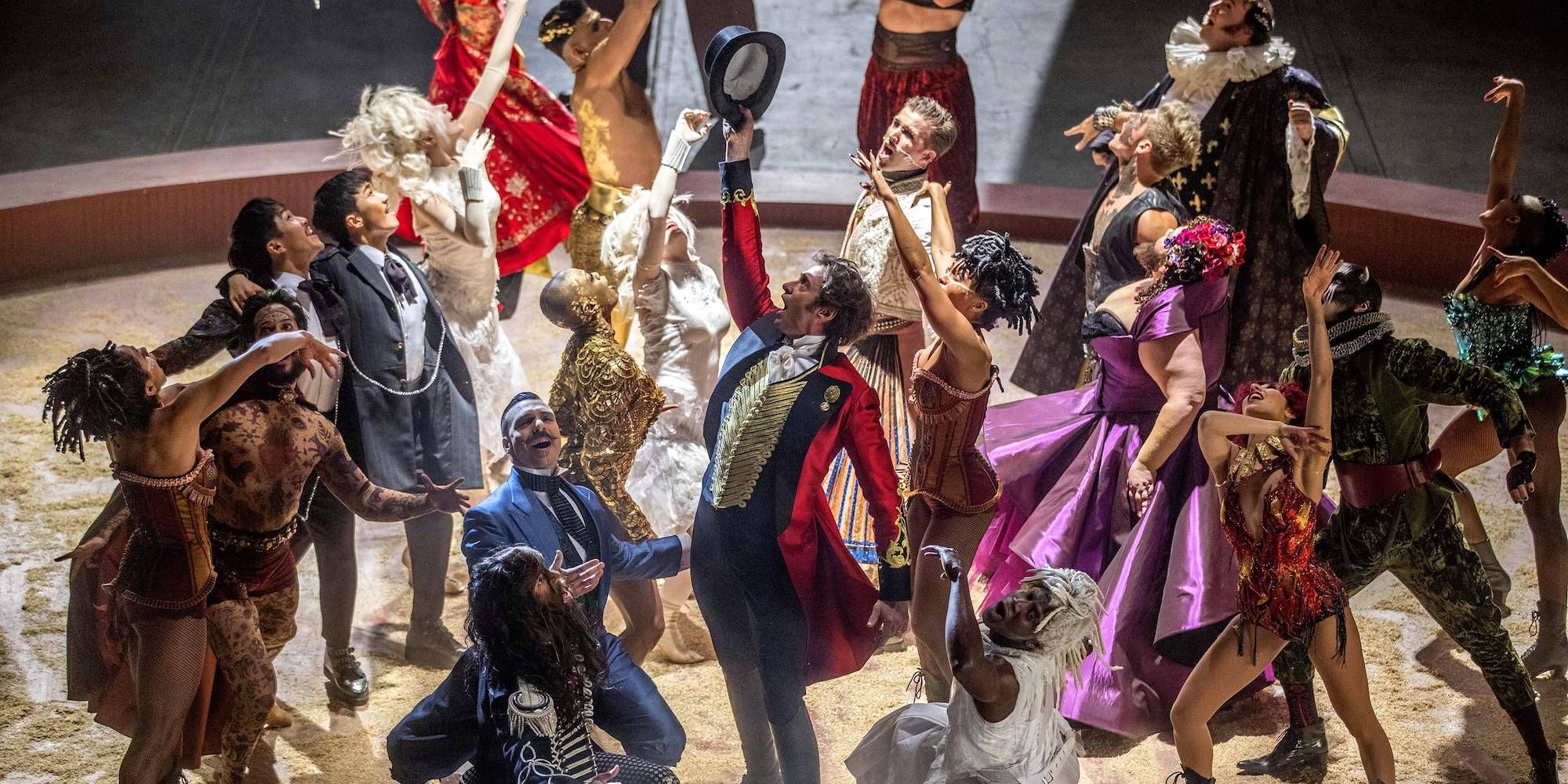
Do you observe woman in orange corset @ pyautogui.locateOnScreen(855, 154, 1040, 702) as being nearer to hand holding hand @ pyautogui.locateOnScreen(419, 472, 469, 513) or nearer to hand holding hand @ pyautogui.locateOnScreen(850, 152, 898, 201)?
hand holding hand @ pyautogui.locateOnScreen(850, 152, 898, 201)

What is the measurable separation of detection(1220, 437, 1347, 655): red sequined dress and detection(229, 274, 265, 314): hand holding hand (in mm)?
2664

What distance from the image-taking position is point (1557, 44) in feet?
34.1

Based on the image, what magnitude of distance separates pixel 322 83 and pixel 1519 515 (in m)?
7.59

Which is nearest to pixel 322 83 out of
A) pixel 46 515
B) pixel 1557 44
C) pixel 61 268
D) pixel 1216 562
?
pixel 61 268

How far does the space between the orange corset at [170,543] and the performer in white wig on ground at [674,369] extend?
1.48 m

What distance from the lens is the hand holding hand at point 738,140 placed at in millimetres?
4121

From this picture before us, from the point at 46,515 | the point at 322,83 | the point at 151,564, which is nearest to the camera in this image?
the point at 151,564

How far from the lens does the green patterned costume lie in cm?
410

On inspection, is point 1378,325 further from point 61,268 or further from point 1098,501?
point 61,268

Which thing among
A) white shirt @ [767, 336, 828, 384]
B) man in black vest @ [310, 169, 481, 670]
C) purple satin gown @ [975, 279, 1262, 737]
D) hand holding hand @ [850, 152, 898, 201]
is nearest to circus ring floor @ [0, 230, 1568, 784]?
purple satin gown @ [975, 279, 1262, 737]

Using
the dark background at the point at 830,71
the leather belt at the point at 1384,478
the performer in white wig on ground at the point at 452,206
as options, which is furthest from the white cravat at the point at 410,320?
the dark background at the point at 830,71

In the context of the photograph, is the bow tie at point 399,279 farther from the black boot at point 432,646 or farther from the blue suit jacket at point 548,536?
the blue suit jacket at point 548,536

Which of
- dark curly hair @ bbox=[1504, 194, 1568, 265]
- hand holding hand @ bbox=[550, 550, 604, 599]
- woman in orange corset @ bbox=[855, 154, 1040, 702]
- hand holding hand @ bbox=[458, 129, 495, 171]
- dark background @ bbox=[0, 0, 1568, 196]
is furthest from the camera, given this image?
dark background @ bbox=[0, 0, 1568, 196]

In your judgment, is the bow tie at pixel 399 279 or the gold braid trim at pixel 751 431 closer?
the gold braid trim at pixel 751 431
